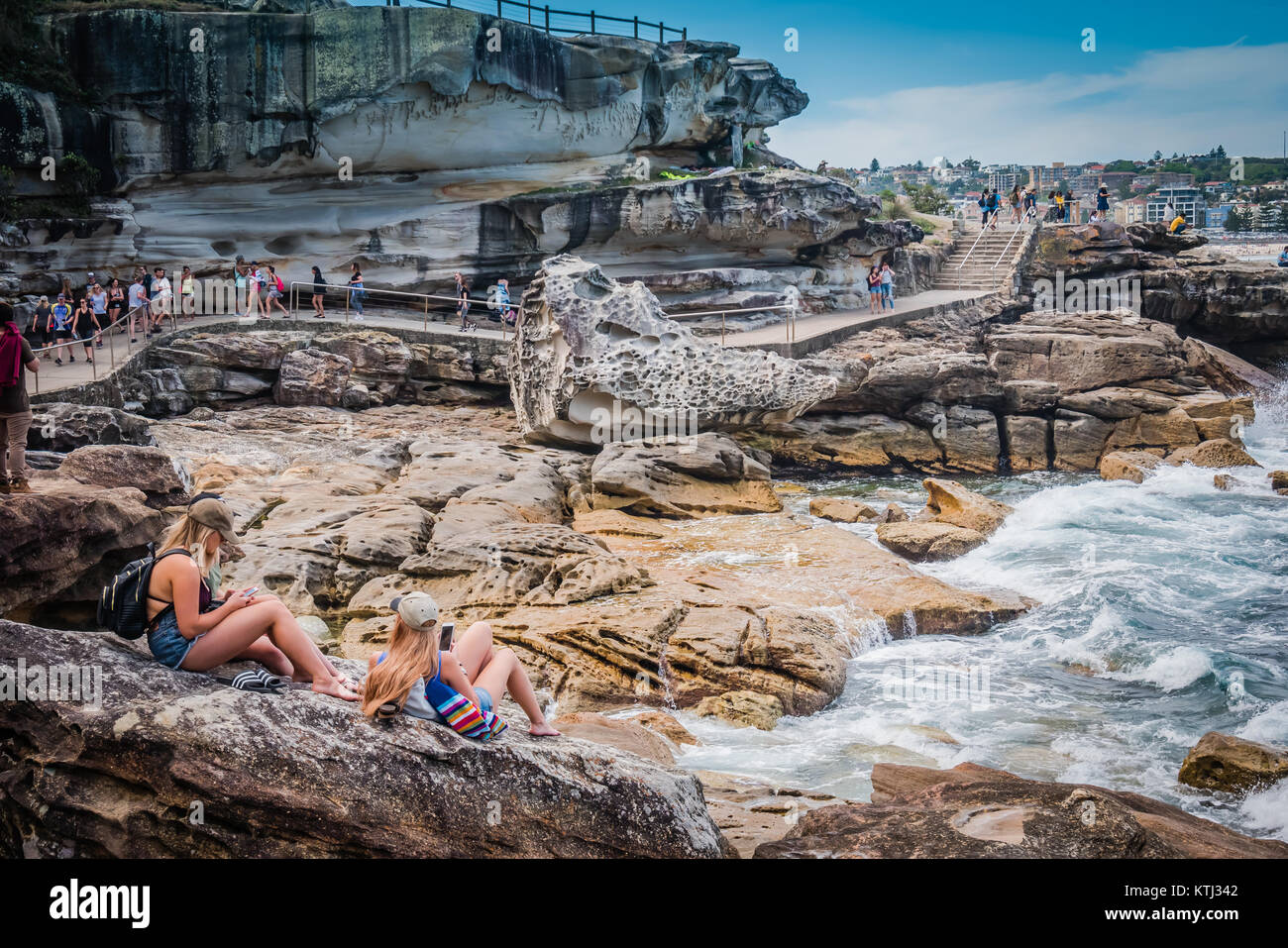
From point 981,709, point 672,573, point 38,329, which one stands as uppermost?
point 38,329

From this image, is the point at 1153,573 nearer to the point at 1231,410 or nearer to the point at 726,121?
the point at 1231,410

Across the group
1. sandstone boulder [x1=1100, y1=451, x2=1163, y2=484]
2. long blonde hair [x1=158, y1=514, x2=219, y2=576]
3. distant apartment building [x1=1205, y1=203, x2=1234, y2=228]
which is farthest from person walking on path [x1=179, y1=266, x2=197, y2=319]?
distant apartment building [x1=1205, y1=203, x2=1234, y2=228]

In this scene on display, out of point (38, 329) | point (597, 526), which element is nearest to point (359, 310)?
point (38, 329)

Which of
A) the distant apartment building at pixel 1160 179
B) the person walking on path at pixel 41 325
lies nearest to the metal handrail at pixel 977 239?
the distant apartment building at pixel 1160 179

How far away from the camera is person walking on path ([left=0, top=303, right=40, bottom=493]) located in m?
8.74

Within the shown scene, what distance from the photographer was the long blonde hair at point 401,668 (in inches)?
184

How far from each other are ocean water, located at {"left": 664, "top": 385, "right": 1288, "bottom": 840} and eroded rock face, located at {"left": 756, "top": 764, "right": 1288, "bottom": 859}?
4.30 feet

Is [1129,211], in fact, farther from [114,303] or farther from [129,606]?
[129,606]

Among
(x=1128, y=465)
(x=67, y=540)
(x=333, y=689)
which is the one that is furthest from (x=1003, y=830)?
(x=1128, y=465)

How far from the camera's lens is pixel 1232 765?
25.2 ft

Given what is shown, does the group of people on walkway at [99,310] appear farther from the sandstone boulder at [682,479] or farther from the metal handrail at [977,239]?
the metal handrail at [977,239]

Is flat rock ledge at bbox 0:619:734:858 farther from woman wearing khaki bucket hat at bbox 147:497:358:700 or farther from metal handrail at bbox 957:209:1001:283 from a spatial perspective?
metal handrail at bbox 957:209:1001:283

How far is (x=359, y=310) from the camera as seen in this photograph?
22844 millimetres
